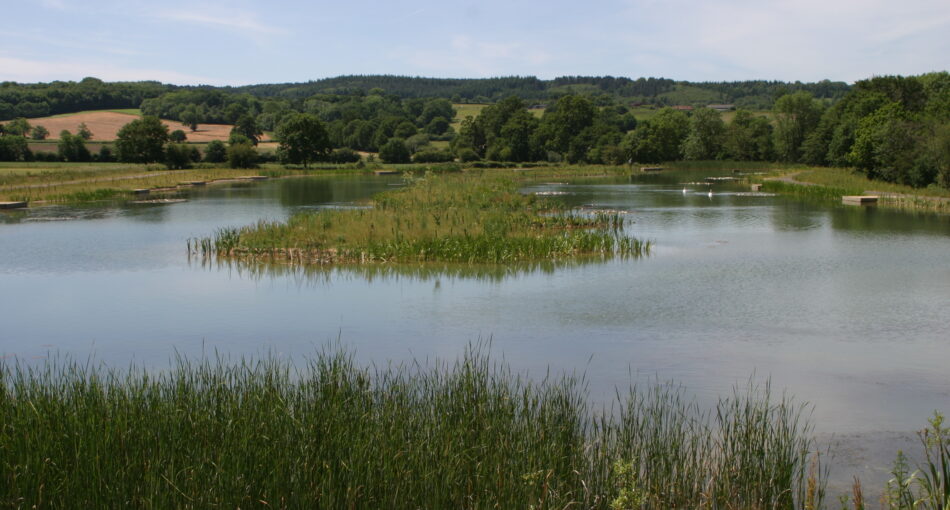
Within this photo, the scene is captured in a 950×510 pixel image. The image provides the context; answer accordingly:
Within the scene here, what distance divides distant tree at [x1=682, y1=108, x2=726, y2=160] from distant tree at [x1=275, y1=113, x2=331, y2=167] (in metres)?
43.3

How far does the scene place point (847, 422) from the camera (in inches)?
337

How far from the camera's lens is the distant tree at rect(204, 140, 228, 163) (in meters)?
80.2

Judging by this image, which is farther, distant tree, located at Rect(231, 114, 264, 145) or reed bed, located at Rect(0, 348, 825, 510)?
distant tree, located at Rect(231, 114, 264, 145)

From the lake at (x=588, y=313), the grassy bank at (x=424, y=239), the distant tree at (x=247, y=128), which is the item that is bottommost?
the lake at (x=588, y=313)

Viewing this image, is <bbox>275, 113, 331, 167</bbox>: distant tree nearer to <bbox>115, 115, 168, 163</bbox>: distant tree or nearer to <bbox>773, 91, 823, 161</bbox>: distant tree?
<bbox>115, 115, 168, 163</bbox>: distant tree

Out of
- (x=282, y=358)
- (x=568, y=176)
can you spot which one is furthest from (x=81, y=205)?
(x=568, y=176)

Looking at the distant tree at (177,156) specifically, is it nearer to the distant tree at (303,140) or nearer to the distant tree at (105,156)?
the distant tree at (105,156)

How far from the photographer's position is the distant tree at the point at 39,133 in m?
88.2

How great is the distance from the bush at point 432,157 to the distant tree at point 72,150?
35.1 metres

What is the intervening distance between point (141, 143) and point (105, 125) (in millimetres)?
32119

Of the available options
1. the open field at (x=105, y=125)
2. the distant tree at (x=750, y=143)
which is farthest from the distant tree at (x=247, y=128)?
the distant tree at (x=750, y=143)

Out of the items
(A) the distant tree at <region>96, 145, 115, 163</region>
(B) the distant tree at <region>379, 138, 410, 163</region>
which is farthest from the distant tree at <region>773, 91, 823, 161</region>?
(A) the distant tree at <region>96, 145, 115, 163</region>

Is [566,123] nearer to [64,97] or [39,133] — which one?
[39,133]

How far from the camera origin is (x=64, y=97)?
372 feet
